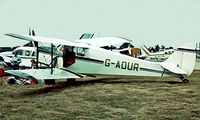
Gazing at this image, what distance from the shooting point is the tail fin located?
361 inches

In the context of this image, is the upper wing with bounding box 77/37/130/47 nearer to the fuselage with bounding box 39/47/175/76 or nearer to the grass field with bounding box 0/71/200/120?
the fuselage with bounding box 39/47/175/76

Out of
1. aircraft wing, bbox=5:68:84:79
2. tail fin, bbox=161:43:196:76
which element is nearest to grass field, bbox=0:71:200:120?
aircraft wing, bbox=5:68:84:79

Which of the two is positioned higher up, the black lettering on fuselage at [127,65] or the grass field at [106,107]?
the black lettering on fuselage at [127,65]

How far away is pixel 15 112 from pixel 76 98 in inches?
75.9

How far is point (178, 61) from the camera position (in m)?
9.31

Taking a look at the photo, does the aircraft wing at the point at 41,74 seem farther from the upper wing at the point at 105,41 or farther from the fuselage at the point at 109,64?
the upper wing at the point at 105,41

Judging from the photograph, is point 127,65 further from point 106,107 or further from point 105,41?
point 106,107

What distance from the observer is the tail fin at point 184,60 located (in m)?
9.16

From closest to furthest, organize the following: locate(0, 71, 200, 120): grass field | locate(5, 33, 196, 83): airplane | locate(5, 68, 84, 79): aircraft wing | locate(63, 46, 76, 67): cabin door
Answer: locate(0, 71, 200, 120): grass field
locate(5, 68, 84, 79): aircraft wing
locate(5, 33, 196, 83): airplane
locate(63, 46, 76, 67): cabin door

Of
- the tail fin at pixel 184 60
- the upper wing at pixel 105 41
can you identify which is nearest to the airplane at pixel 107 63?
the tail fin at pixel 184 60

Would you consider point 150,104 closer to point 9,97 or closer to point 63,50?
point 9,97

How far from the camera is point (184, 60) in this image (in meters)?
9.22

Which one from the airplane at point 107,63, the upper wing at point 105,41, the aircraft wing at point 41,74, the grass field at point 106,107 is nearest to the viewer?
the grass field at point 106,107

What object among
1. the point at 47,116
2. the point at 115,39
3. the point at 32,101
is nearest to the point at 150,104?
the point at 47,116
